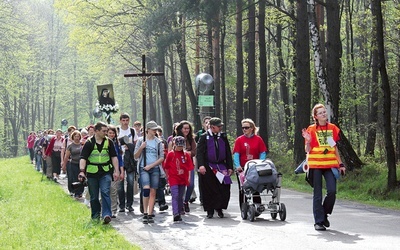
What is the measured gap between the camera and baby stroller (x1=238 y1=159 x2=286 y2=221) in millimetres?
13117

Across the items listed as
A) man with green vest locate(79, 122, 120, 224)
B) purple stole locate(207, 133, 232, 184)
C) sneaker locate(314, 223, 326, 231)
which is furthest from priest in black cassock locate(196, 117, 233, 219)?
sneaker locate(314, 223, 326, 231)

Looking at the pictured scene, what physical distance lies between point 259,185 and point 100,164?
283 centimetres

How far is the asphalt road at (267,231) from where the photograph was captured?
10.5m

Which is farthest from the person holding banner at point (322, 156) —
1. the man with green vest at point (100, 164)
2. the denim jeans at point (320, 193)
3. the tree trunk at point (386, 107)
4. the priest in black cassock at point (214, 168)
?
the tree trunk at point (386, 107)

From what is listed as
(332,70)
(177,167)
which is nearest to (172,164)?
(177,167)

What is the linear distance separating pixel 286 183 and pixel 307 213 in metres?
9.84

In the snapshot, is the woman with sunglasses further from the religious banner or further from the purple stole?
the religious banner

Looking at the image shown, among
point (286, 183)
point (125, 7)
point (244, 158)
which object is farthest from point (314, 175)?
point (125, 7)

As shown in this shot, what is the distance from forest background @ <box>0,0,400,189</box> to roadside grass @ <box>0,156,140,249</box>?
7.89 m

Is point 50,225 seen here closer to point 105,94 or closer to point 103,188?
point 103,188

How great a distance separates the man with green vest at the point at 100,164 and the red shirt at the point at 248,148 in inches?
90.8

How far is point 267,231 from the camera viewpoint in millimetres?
11977

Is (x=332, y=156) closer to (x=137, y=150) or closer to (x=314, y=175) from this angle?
(x=314, y=175)

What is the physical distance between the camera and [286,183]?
81.3ft
